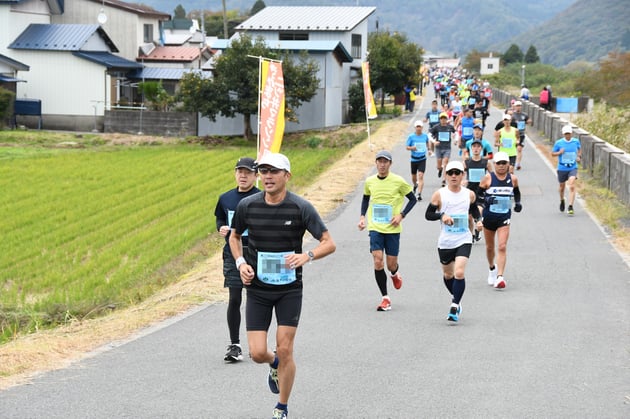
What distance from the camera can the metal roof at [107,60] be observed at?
49094mm

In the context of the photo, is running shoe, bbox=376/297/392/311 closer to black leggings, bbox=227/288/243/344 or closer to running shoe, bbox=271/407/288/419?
black leggings, bbox=227/288/243/344

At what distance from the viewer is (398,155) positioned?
108ft

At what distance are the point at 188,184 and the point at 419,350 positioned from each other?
2003cm

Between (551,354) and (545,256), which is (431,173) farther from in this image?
(551,354)

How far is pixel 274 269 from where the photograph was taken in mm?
6898

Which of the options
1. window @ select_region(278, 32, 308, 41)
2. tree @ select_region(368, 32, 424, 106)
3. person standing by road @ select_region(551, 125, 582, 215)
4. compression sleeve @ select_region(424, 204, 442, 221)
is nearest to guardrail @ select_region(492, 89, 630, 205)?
person standing by road @ select_region(551, 125, 582, 215)

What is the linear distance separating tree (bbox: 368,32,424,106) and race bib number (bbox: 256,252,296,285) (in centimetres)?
5279

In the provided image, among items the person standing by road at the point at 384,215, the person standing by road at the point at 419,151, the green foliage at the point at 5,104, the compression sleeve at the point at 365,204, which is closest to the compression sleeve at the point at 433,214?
the person standing by road at the point at 384,215

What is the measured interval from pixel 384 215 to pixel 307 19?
45151mm

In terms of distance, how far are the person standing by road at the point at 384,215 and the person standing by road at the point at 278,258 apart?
4466mm

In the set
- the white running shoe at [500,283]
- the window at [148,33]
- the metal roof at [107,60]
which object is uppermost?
the window at [148,33]

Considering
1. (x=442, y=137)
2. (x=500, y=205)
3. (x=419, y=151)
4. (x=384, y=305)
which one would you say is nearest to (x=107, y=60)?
(x=442, y=137)

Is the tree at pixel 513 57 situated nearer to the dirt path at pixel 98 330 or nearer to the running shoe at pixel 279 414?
the dirt path at pixel 98 330

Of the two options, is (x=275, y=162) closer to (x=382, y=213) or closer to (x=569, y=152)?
(x=382, y=213)
